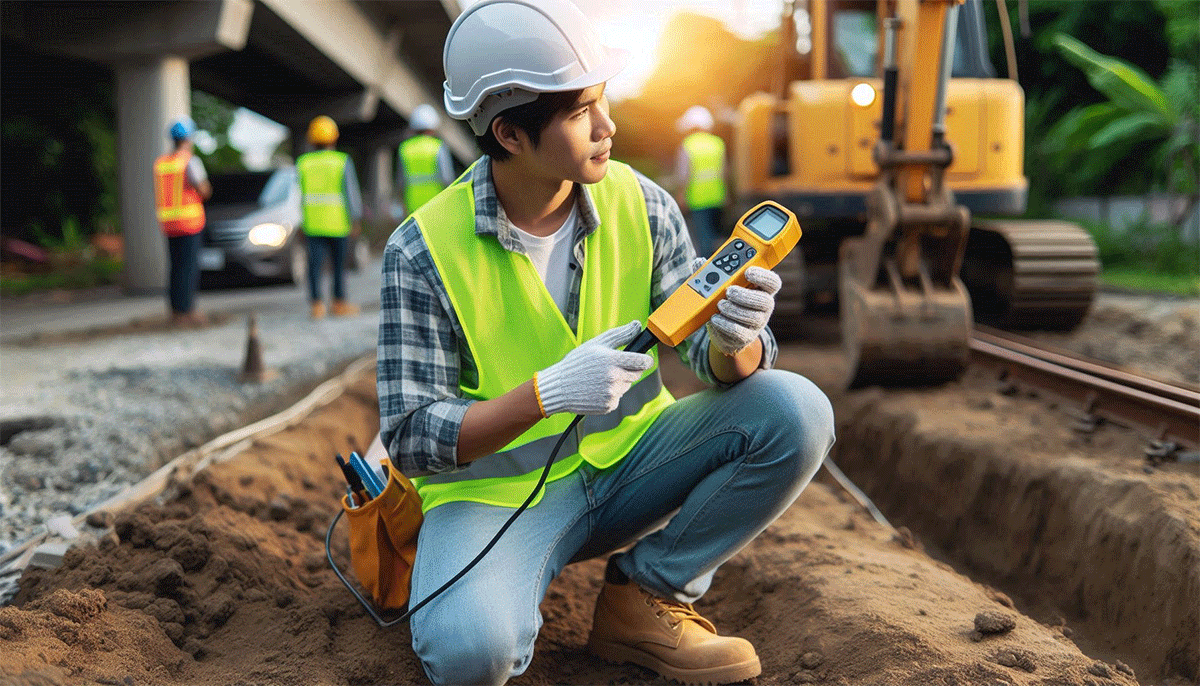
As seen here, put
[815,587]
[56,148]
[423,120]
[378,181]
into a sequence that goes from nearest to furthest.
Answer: [815,587], [423,120], [56,148], [378,181]

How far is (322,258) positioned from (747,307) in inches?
304

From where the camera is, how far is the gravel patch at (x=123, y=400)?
13.3ft

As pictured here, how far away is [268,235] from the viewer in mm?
11414

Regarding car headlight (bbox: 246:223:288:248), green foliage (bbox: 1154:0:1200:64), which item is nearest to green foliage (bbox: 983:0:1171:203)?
green foliage (bbox: 1154:0:1200:64)

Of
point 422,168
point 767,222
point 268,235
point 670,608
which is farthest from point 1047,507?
point 268,235

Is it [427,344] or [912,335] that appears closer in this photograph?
[427,344]

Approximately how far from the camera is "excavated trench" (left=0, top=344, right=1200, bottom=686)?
2.42 m

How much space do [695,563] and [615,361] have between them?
0.66 m

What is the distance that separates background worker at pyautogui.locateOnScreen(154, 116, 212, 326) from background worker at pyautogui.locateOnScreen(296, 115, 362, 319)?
973 millimetres

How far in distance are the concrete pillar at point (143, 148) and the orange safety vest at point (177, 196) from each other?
4.00 metres

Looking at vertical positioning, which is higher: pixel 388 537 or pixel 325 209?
pixel 325 209

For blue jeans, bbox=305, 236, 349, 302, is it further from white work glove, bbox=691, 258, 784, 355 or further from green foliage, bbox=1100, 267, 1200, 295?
green foliage, bbox=1100, 267, 1200, 295

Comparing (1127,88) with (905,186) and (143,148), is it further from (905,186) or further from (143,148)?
(143,148)

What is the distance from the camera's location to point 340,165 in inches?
361
